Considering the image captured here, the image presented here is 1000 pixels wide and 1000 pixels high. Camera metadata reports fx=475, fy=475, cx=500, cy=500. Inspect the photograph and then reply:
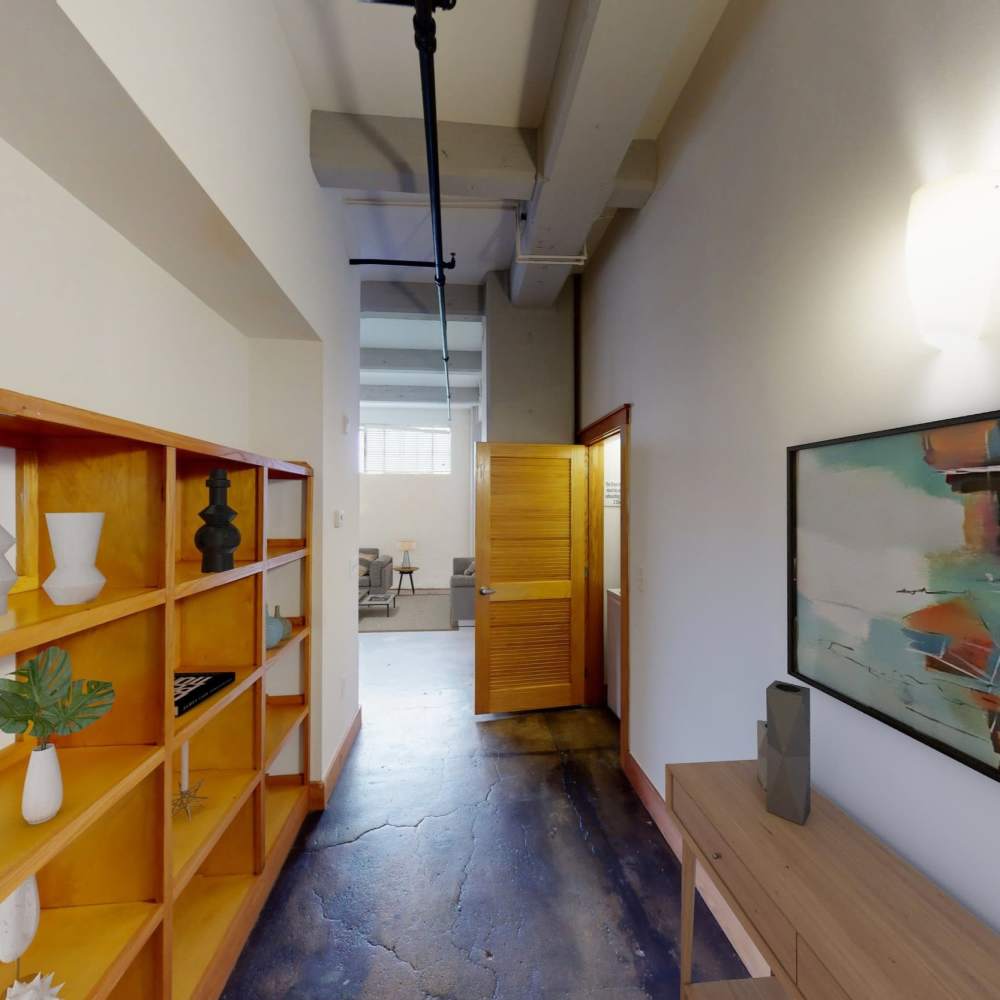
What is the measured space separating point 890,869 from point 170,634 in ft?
5.59

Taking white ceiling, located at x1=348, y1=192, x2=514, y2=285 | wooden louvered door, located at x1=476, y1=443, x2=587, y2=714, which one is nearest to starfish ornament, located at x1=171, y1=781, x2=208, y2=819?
wooden louvered door, located at x1=476, y1=443, x2=587, y2=714

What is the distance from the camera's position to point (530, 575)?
11.3 feet

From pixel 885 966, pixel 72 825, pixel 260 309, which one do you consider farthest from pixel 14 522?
pixel 885 966

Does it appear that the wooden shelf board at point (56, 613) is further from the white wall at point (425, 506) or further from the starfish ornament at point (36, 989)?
Answer: the white wall at point (425, 506)

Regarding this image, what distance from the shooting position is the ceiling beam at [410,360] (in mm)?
5395

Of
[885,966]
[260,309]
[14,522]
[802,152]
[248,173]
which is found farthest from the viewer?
[260,309]

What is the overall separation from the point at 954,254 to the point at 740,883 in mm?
1341

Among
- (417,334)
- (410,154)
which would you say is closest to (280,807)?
(410,154)

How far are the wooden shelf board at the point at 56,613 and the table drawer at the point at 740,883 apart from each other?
1429mm

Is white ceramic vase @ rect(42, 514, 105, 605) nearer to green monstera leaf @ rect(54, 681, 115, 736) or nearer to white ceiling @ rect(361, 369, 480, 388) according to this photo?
Answer: green monstera leaf @ rect(54, 681, 115, 736)

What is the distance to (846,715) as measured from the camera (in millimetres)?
1219

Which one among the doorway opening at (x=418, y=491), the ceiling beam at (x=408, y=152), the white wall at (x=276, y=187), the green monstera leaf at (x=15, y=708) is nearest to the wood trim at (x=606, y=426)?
the ceiling beam at (x=408, y=152)

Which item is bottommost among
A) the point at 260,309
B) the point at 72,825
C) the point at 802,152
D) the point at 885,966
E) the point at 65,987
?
the point at 65,987

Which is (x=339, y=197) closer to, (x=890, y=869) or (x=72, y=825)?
(x=72, y=825)
